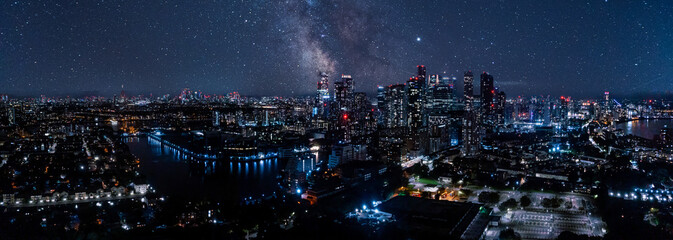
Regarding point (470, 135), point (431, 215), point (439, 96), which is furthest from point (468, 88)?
point (431, 215)

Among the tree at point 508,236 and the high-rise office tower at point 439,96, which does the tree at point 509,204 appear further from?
the high-rise office tower at point 439,96

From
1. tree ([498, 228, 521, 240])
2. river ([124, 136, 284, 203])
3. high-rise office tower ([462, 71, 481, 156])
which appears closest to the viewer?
tree ([498, 228, 521, 240])

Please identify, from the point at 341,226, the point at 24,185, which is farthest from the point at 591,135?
the point at 24,185

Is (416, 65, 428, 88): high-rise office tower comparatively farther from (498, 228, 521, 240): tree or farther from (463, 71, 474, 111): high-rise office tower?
(498, 228, 521, 240): tree

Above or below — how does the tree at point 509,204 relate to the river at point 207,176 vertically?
above

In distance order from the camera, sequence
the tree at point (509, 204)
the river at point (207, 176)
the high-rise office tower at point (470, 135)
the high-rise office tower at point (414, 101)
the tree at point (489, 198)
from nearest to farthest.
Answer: the tree at point (509, 204)
the tree at point (489, 198)
the river at point (207, 176)
the high-rise office tower at point (470, 135)
the high-rise office tower at point (414, 101)

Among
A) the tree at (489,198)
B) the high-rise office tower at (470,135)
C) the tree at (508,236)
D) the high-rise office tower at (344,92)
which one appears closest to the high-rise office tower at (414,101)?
the high-rise office tower at (344,92)

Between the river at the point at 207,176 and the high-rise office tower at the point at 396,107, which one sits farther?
the high-rise office tower at the point at 396,107

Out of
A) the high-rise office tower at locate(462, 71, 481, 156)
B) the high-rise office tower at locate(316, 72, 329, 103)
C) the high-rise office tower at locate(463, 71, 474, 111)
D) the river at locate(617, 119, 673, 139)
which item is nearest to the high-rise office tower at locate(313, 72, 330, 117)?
the high-rise office tower at locate(316, 72, 329, 103)

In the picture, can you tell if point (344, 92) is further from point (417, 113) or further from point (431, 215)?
point (431, 215)

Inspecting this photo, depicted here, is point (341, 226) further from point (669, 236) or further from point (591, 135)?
point (591, 135)

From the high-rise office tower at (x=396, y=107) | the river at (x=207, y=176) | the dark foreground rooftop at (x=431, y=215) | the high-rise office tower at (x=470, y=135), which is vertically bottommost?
the river at (x=207, y=176)
